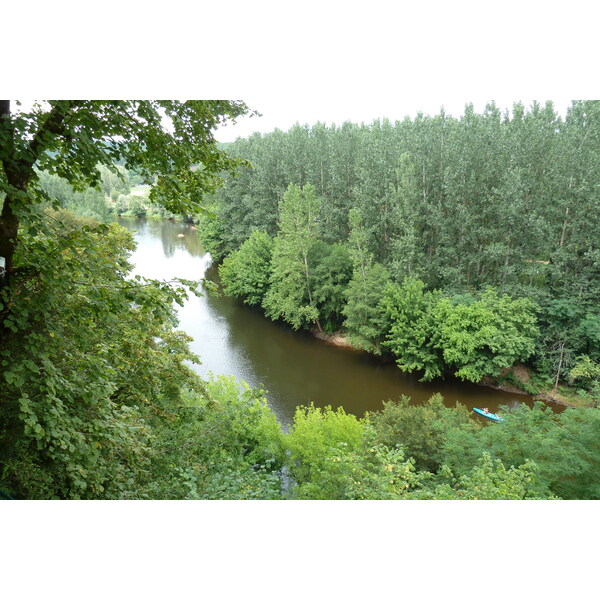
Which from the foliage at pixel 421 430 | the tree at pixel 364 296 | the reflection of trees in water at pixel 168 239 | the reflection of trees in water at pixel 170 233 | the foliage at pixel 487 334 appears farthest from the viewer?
the reflection of trees in water at pixel 168 239

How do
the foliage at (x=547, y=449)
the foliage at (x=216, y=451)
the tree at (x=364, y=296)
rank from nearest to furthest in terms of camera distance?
1. the foliage at (x=216, y=451)
2. the foliage at (x=547, y=449)
3. the tree at (x=364, y=296)

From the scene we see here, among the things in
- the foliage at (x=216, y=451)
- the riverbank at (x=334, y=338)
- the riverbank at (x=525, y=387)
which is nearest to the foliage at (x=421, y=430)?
the foliage at (x=216, y=451)

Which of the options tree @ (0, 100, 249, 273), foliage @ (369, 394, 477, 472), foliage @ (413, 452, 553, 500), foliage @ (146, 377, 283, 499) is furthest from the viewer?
foliage @ (369, 394, 477, 472)

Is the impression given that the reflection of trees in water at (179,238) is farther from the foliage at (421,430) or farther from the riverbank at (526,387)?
the foliage at (421,430)

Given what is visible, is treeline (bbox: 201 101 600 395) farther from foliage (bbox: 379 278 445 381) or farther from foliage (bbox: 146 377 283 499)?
foliage (bbox: 146 377 283 499)

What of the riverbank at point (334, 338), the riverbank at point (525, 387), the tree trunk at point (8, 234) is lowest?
the riverbank at point (525, 387)

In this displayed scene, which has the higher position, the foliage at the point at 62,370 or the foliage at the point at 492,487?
the foliage at the point at 62,370

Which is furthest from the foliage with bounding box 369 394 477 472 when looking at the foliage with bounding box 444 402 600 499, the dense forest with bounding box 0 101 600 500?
the foliage with bounding box 444 402 600 499
